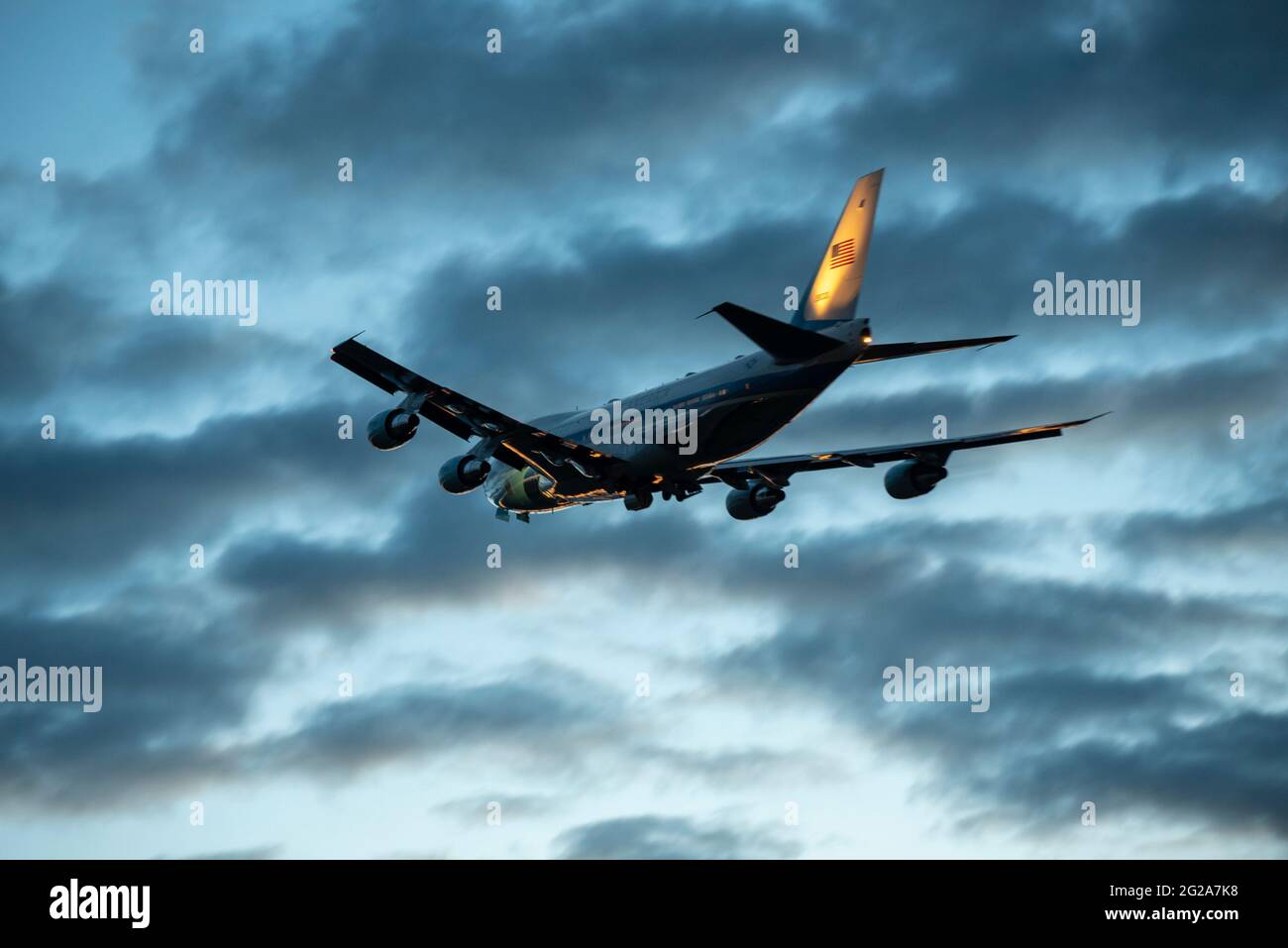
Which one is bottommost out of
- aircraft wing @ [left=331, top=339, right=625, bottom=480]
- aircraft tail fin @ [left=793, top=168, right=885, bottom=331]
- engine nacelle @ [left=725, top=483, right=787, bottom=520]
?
engine nacelle @ [left=725, top=483, right=787, bottom=520]

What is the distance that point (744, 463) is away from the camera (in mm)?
79750

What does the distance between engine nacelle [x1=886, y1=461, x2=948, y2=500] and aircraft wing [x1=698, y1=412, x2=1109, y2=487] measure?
13.9 inches

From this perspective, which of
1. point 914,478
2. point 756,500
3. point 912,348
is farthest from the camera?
point 756,500

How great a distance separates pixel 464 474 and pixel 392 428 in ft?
16.9

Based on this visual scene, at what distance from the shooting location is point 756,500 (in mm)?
80375

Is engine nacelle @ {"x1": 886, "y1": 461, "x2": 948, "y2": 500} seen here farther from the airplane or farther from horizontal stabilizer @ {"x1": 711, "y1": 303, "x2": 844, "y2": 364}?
horizontal stabilizer @ {"x1": 711, "y1": 303, "x2": 844, "y2": 364}

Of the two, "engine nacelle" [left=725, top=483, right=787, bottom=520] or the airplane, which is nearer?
the airplane

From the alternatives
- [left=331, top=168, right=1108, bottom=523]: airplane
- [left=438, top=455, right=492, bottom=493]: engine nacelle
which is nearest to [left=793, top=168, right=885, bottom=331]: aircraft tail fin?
[left=331, top=168, right=1108, bottom=523]: airplane

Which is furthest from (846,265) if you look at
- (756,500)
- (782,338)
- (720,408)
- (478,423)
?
(478,423)

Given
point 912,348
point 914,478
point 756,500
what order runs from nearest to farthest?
1. point 912,348
2. point 914,478
3. point 756,500

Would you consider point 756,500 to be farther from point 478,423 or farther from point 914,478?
point 478,423

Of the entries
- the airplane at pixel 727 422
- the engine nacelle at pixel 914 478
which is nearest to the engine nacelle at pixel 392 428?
the airplane at pixel 727 422

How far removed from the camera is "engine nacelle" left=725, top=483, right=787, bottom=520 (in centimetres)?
8031
